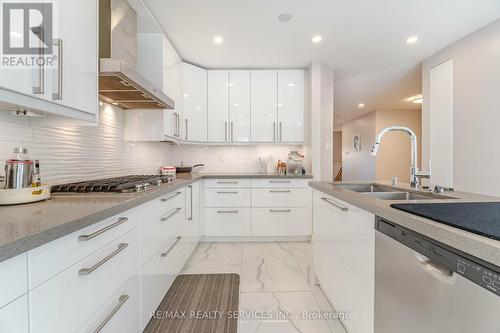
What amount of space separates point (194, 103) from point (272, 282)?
245 cm

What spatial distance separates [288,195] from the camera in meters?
3.10

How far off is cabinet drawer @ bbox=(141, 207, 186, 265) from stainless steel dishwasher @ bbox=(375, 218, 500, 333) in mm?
1198

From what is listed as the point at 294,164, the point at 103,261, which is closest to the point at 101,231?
the point at 103,261

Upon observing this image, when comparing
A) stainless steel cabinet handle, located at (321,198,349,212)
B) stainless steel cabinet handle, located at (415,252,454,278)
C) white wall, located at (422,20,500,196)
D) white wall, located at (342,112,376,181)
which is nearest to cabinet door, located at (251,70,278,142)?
stainless steel cabinet handle, located at (321,198,349,212)

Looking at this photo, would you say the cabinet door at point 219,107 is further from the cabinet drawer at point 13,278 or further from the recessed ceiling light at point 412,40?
the cabinet drawer at point 13,278

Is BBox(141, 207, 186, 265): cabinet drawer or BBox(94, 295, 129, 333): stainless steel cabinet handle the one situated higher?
BBox(141, 207, 186, 265): cabinet drawer

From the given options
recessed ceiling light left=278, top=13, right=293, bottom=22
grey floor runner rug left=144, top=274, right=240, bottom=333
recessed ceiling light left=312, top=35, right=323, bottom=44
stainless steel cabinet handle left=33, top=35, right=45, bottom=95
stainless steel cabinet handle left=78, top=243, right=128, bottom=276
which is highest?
recessed ceiling light left=312, top=35, right=323, bottom=44

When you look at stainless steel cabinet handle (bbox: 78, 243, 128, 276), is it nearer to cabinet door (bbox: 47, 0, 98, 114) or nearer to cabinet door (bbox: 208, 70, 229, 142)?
cabinet door (bbox: 47, 0, 98, 114)

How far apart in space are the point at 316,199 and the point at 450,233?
51.5 inches

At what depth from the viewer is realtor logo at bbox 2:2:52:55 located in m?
0.89

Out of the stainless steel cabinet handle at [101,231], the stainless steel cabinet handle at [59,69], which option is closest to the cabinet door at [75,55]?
the stainless steel cabinet handle at [59,69]

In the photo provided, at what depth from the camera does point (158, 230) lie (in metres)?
1.58

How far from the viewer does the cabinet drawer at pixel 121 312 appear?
3.05 ft

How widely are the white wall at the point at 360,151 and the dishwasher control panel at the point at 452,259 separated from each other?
621cm
